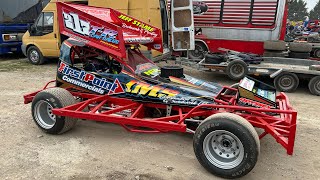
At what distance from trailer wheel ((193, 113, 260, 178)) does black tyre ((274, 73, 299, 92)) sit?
4929 millimetres

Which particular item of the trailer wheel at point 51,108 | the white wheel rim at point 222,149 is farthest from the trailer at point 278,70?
the trailer wheel at point 51,108

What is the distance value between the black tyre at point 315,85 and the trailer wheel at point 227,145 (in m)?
5.05

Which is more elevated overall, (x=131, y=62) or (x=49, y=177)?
(x=131, y=62)

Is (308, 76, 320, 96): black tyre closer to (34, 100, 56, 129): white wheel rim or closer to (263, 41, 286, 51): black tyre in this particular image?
(263, 41, 286, 51): black tyre

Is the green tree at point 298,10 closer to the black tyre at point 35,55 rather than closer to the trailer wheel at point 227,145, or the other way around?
the black tyre at point 35,55

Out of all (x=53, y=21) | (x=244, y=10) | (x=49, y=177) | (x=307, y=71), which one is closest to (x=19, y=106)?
(x=49, y=177)

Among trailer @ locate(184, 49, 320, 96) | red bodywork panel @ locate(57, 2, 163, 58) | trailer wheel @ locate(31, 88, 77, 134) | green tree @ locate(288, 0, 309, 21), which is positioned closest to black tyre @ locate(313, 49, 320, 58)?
trailer @ locate(184, 49, 320, 96)

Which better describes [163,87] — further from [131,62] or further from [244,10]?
[244,10]

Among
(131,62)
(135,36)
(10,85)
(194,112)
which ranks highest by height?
(135,36)

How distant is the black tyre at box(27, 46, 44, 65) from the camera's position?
11790 mm

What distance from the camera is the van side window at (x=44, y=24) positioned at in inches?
446

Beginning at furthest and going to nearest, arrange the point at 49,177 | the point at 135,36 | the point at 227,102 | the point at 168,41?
the point at 168,41
the point at 135,36
the point at 227,102
the point at 49,177

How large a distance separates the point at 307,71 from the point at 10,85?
7.92 m

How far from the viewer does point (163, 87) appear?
4766 millimetres
